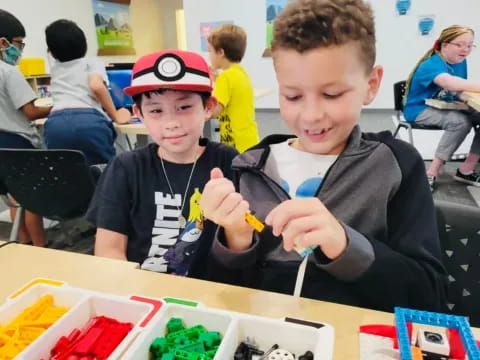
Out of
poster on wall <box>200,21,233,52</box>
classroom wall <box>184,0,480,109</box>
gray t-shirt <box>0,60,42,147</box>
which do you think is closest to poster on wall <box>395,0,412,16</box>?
classroom wall <box>184,0,480,109</box>

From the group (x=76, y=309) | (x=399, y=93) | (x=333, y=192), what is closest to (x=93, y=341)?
(x=76, y=309)

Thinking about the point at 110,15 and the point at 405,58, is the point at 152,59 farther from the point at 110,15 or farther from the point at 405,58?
the point at 110,15

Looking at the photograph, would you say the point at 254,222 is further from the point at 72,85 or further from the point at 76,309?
the point at 72,85

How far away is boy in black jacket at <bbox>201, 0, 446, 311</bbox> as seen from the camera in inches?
23.7

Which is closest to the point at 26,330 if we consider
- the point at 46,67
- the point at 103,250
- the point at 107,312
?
the point at 107,312

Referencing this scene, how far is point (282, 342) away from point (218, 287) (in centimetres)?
17

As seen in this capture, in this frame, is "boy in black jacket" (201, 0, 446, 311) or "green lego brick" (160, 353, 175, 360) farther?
"boy in black jacket" (201, 0, 446, 311)

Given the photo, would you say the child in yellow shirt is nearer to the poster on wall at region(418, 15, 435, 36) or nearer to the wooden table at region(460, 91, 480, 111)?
the wooden table at region(460, 91, 480, 111)

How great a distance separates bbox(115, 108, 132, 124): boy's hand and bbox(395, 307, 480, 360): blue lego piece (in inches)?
77.8

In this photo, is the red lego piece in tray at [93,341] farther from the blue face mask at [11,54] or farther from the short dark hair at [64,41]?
the blue face mask at [11,54]

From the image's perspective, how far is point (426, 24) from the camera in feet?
17.4

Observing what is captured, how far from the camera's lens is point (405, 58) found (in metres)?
5.53

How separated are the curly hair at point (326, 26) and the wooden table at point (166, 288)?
41 centimetres

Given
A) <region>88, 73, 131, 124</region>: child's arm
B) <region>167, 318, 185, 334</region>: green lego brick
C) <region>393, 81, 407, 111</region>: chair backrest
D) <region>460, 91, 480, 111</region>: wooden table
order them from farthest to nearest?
<region>393, 81, 407, 111</region>: chair backrest
<region>460, 91, 480, 111</region>: wooden table
<region>88, 73, 131, 124</region>: child's arm
<region>167, 318, 185, 334</region>: green lego brick
